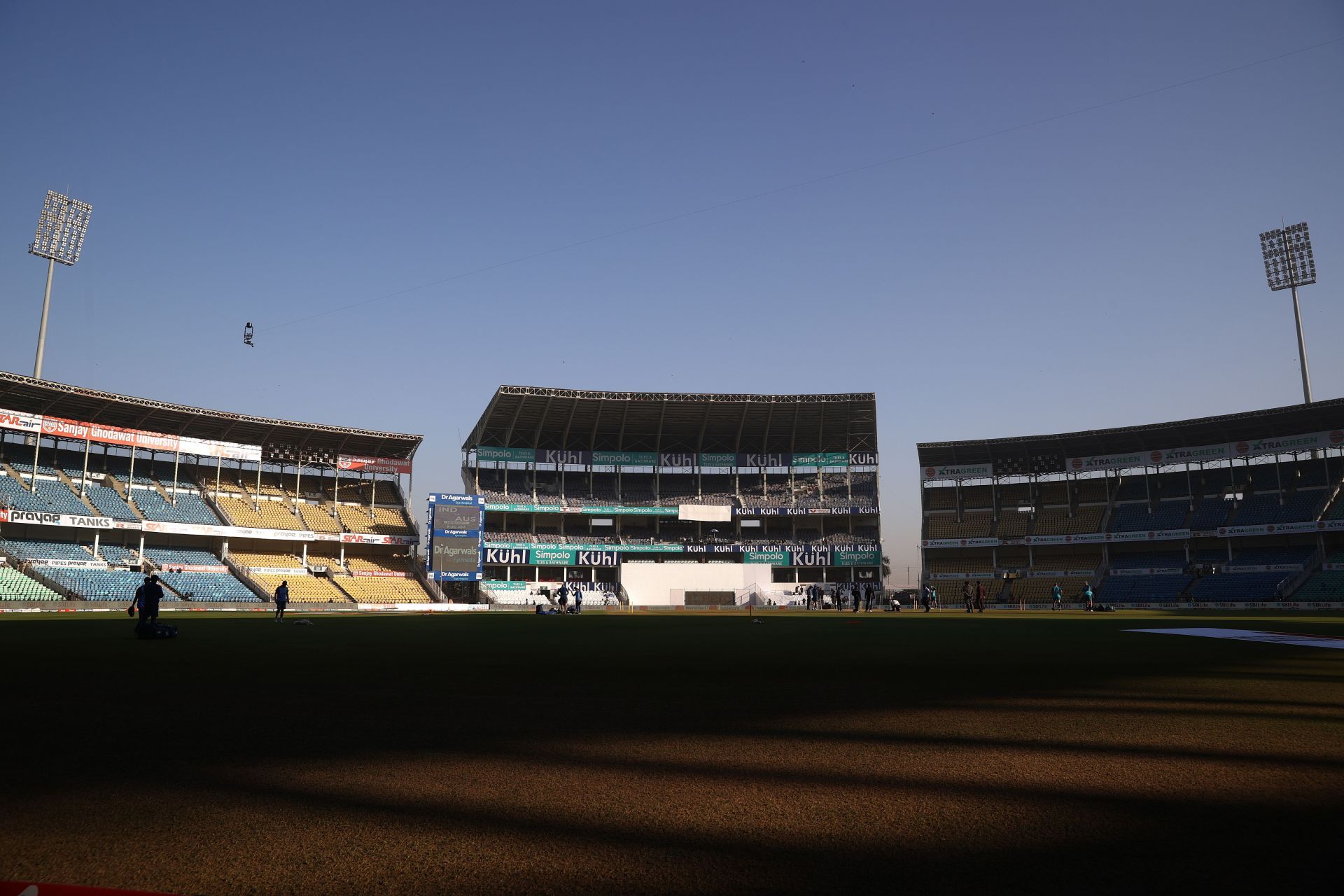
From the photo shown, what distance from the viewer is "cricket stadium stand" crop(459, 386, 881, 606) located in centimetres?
7112

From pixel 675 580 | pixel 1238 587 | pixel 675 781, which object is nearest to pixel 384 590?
pixel 675 580

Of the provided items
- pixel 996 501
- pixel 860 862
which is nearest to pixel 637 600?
pixel 996 501

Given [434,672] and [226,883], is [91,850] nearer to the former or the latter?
[226,883]

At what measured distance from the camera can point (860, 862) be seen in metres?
3.77

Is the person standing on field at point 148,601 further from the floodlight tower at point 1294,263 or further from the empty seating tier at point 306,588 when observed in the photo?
the floodlight tower at point 1294,263

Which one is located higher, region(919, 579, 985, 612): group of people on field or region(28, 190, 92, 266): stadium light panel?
region(28, 190, 92, 266): stadium light panel

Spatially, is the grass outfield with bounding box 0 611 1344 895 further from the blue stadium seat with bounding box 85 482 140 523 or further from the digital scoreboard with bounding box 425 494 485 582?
the digital scoreboard with bounding box 425 494 485 582

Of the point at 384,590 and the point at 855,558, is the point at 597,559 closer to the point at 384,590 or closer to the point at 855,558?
the point at 384,590

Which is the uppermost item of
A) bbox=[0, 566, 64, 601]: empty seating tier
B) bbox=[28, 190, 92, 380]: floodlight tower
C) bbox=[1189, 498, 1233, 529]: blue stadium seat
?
bbox=[28, 190, 92, 380]: floodlight tower

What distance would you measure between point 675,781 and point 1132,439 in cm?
7270

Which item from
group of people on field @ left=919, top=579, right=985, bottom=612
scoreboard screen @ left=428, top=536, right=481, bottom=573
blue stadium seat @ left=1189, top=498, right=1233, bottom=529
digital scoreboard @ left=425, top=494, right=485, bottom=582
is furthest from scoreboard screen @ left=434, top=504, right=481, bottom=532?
blue stadium seat @ left=1189, top=498, right=1233, bottom=529

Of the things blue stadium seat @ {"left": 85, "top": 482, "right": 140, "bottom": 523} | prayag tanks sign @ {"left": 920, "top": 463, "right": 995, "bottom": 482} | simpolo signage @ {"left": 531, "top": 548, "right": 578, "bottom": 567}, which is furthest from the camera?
prayag tanks sign @ {"left": 920, "top": 463, "right": 995, "bottom": 482}

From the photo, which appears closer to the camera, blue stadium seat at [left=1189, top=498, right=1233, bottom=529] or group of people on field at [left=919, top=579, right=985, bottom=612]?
group of people on field at [left=919, top=579, right=985, bottom=612]

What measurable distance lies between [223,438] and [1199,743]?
6732 centimetres
